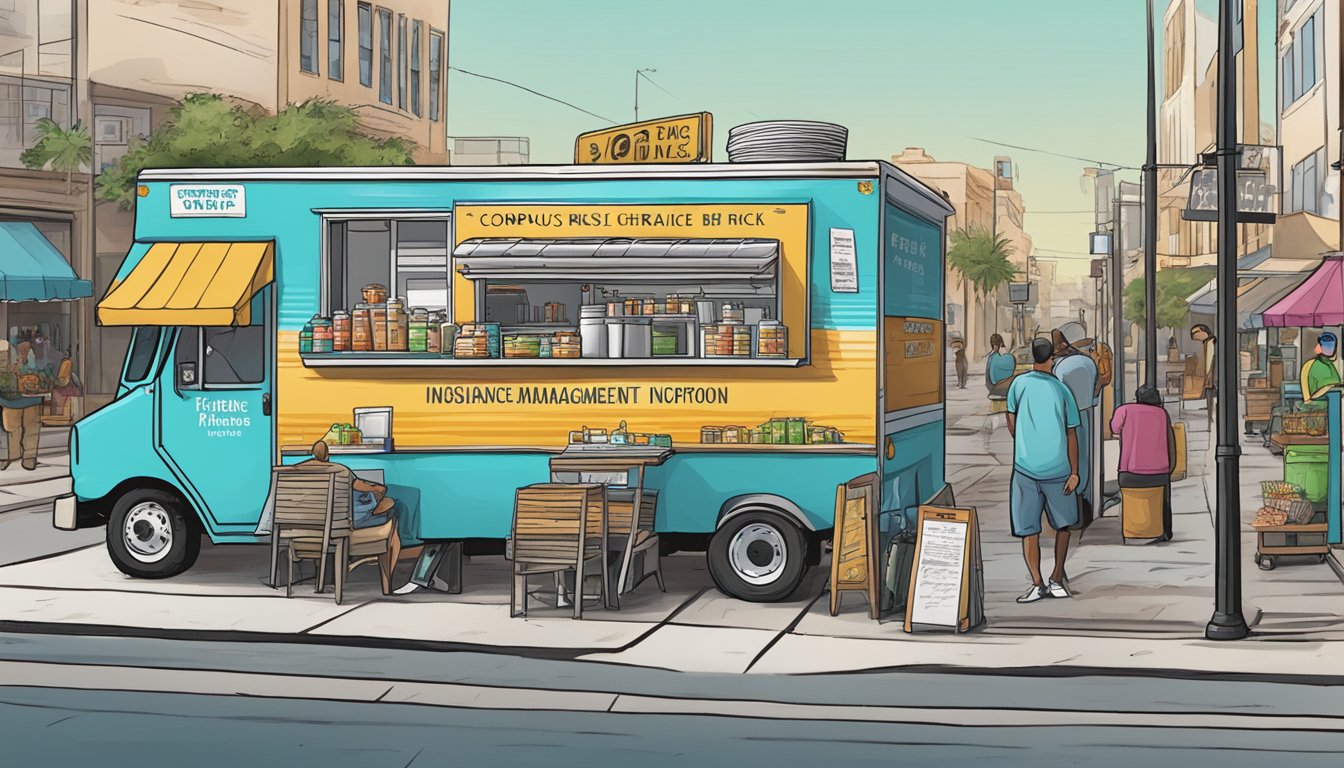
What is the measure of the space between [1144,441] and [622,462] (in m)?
5.58

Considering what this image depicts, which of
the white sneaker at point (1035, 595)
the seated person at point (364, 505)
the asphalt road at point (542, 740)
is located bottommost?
the asphalt road at point (542, 740)

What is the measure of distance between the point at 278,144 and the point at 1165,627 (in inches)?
1100

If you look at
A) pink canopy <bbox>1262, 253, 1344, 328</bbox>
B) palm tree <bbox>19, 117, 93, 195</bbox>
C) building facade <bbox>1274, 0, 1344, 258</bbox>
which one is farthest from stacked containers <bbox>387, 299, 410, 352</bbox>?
palm tree <bbox>19, 117, 93, 195</bbox>

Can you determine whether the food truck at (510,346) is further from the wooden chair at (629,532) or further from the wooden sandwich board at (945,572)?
the wooden sandwich board at (945,572)

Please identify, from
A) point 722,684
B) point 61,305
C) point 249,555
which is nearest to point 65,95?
point 61,305

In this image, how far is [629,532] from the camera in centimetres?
1112

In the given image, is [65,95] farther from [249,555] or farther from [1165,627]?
[1165,627]

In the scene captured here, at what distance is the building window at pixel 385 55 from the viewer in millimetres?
45188

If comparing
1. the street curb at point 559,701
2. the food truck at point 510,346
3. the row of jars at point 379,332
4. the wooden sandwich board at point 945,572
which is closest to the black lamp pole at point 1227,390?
the wooden sandwich board at point 945,572

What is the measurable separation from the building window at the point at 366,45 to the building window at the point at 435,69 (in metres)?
4.31

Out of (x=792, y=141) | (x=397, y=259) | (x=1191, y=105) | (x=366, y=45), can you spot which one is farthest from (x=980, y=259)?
(x=397, y=259)

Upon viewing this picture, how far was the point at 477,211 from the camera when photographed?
11.8 metres

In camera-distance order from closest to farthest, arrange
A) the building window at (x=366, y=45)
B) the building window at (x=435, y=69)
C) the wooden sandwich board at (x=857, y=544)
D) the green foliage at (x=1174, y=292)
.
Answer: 1. the wooden sandwich board at (x=857, y=544)
2. the building window at (x=366, y=45)
3. the building window at (x=435, y=69)
4. the green foliage at (x=1174, y=292)

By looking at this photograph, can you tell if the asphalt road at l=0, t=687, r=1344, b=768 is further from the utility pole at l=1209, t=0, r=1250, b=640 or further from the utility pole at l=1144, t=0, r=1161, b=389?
the utility pole at l=1144, t=0, r=1161, b=389
